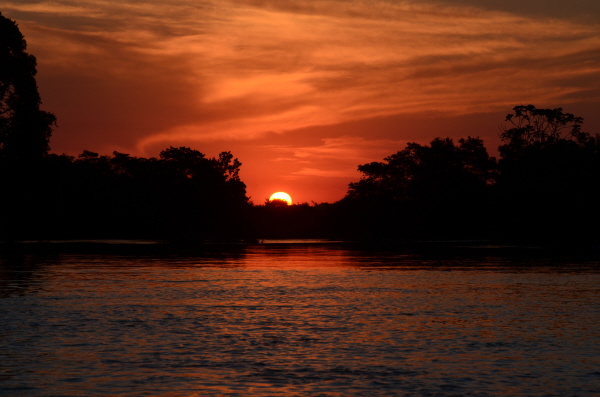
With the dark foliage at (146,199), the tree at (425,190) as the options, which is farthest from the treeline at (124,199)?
the tree at (425,190)

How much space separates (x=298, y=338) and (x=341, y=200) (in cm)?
17589

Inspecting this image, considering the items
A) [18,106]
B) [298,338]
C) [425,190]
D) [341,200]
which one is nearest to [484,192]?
[425,190]

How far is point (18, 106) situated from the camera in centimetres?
7875

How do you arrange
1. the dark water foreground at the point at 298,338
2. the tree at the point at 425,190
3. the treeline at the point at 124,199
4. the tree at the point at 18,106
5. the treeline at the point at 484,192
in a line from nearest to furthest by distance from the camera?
the dark water foreground at the point at 298,338 → the tree at the point at 18,106 → the treeline at the point at 124,199 → the treeline at the point at 484,192 → the tree at the point at 425,190

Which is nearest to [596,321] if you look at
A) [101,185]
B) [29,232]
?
[29,232]

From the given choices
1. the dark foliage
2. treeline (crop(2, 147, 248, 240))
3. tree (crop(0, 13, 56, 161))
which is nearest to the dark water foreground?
tree (crop(0, 13, 56, 161))

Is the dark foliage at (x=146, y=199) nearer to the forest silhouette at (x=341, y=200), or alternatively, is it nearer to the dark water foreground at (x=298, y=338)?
the forest silhouette at (x=341, y=200)

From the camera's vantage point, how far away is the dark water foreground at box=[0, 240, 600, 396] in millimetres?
14461

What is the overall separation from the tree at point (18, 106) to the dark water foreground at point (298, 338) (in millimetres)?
43434

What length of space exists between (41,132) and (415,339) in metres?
67.0

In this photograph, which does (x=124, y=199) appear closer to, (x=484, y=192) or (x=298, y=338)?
(x=484, y=192)

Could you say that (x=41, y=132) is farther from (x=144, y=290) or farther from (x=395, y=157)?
(x=395, y=157)

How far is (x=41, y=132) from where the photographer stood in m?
79.2

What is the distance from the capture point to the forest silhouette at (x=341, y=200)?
81.1 m
